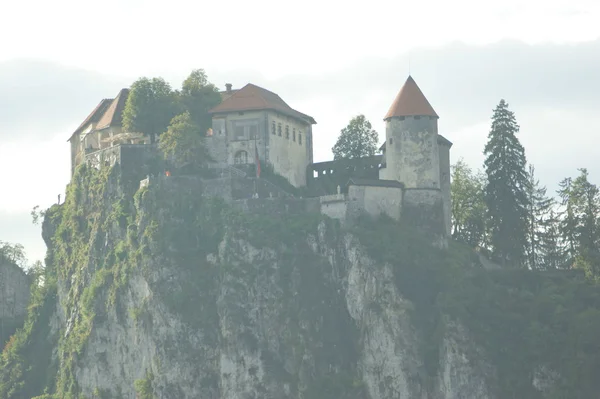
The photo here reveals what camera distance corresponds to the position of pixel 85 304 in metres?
120

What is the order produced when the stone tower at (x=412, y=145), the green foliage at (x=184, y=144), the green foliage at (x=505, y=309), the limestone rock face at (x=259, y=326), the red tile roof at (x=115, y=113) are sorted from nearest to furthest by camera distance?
the green foliage at (x=505, y=309) → the limestone rock face at (x=259, y=326) → the stone tower at (x=412, y=145) → the green foliage at (x=184, y=144) → the red tile roof at (x=115, y=113)

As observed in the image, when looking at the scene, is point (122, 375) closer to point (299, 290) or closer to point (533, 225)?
point (299, 290)

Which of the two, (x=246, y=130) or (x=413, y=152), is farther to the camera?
(x=246, y=130)

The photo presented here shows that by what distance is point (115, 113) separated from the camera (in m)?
130

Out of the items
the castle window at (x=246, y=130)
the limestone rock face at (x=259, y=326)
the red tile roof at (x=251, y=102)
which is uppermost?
the red tile roof at (x=251, y=102)

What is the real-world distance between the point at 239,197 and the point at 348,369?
1443 centimetres

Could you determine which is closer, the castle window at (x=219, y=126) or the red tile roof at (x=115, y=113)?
the castle window at (x=219, y=126)

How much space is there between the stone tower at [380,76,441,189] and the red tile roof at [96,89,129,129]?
2149 centimetres

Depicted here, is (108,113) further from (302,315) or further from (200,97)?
(302,315)

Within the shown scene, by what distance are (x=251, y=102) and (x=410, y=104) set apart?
11331mm

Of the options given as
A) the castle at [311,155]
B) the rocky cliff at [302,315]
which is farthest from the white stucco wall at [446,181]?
the rocky cliff at [302,315]

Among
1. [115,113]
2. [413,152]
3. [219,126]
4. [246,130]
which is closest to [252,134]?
[246,130]

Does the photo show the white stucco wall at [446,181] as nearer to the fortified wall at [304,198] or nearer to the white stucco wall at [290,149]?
the fortified wall at [304,198]

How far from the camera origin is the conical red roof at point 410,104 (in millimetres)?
118562
